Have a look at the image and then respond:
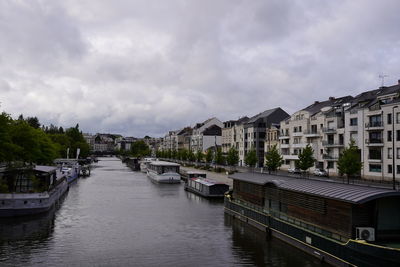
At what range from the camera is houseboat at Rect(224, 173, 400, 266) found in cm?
2202

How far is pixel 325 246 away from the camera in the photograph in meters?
25.4

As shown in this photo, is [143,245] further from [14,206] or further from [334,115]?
[334,115]

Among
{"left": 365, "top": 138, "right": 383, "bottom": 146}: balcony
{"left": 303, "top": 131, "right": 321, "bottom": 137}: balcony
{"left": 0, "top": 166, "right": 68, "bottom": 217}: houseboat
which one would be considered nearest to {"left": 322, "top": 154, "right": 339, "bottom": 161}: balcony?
{"left": 303, "top": 131, "right": 321, "bottom": 137}: balcony

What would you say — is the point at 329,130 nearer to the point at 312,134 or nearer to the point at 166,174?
the point at 312,134

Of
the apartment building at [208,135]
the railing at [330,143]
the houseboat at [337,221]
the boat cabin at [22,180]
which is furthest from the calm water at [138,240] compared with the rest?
the apartment building at [208,135]

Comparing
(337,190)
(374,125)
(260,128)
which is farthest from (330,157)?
(337,190)

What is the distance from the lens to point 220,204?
5631cm

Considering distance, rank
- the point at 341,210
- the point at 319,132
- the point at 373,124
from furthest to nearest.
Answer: the point at 319,132, the point at 373,124, the point at 341,210

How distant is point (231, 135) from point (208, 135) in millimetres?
37367

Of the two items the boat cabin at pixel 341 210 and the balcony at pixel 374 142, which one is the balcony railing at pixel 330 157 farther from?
the boat cabin at pixel 341 210

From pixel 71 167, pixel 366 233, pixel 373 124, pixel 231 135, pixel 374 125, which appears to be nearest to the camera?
pixel 366 233

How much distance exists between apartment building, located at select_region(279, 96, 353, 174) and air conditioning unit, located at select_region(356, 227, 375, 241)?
57.4m

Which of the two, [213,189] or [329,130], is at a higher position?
[329,130]

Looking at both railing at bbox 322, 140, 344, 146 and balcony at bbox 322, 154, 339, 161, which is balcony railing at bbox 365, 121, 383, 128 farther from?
balcony at bbox 322, 154, 339, 161
